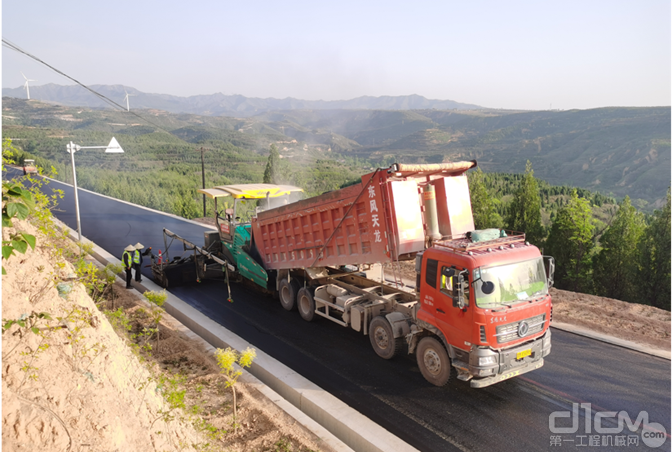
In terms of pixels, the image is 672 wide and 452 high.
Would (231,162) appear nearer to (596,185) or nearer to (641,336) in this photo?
(596,185)

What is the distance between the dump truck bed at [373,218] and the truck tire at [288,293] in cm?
93

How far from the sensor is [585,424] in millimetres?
6336

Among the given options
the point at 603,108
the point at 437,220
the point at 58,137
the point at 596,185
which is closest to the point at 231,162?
the point at 58,137

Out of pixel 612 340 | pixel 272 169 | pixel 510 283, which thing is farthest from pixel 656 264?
pixel 272 169

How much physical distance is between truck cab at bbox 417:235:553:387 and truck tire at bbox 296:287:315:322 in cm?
340

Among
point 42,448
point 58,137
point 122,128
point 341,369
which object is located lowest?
point 341,369

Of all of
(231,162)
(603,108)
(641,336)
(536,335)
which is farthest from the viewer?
(603,108)

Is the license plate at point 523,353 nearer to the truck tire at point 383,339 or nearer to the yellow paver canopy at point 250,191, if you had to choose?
the truck tire at point 383,339

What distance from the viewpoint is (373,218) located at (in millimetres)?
7801

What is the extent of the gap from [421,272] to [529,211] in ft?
61.3

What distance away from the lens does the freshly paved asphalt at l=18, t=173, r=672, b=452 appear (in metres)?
6.13

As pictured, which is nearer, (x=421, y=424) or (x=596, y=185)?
(x=421, y=424)

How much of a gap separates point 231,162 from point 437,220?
7937 centimetres

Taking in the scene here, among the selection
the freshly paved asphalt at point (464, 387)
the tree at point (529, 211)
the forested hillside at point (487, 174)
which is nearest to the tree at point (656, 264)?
the forested hillside at point (487, 174)
